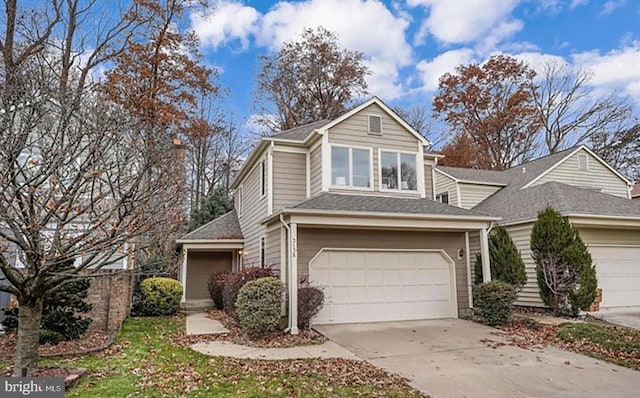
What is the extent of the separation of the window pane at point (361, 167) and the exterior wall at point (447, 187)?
7.13 metres

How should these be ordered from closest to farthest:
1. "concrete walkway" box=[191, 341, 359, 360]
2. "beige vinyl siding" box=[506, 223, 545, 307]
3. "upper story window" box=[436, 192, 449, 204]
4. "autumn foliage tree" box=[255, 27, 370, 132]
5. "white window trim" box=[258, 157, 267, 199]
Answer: "concrete walkway" box=[191, 341, 359, 360], "beige vinyl siding" box=[506, 223, 545, 307], "white window trim" box=[258, 157, 267, 199], "upper story window" box=[436, 192, 449, 204], "autumn foliage tree" box=[255, 27, 370, 132]

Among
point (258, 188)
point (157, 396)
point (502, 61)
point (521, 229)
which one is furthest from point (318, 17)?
point (157, 396)

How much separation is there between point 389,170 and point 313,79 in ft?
50.5

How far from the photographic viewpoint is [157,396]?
535 cm

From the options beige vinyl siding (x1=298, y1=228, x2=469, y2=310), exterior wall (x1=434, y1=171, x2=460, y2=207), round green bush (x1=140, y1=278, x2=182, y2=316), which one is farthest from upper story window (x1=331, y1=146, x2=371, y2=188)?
exterior wall (x1=434, y1=171, x2=460, y2=207)

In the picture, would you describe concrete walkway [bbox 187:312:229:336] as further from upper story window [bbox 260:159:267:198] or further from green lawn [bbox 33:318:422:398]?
upper story window [bbox 260:159:267:198]

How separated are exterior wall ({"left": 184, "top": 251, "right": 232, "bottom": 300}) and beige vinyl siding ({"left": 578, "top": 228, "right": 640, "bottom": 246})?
13.6 metres

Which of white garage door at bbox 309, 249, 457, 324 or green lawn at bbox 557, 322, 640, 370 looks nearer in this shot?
green lawn at bbox 557, 322, 640, 370

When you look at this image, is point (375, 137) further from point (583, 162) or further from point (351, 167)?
point (583, 162)

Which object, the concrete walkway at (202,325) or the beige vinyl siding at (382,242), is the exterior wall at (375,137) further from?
the concrete walkway at (202,325)

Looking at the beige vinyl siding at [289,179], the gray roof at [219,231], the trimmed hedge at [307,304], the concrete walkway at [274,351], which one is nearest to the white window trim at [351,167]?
the beige vinyl siding at [289,179]

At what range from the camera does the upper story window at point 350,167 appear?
1217 centimetres

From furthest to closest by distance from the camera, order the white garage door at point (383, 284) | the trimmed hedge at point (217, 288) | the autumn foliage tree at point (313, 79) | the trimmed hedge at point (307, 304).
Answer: the autumn foliage tree at point (313, 79)
the trimmed hedge at point (217, 288)
the white garage door at point (383, 284)
the trimmed hedge at point (307, 304)

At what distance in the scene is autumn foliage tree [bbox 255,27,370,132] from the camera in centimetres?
2650
